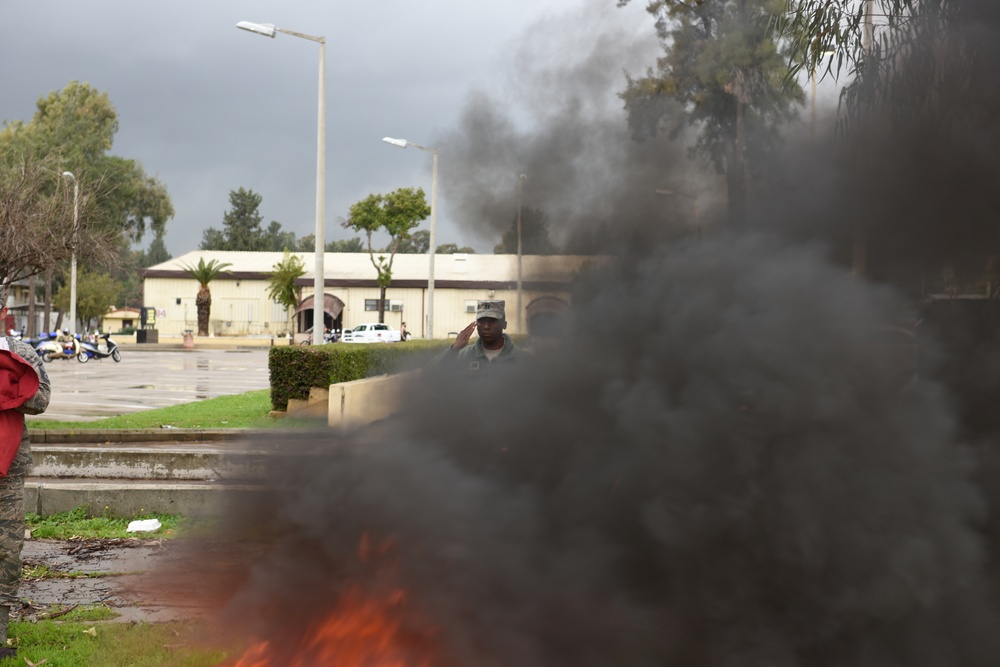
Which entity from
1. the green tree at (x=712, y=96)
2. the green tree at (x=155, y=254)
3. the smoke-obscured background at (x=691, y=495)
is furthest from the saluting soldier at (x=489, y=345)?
the green tree at (x=155, y=254)

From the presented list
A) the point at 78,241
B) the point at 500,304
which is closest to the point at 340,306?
the point at 78,241

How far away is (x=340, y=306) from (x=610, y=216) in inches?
1884

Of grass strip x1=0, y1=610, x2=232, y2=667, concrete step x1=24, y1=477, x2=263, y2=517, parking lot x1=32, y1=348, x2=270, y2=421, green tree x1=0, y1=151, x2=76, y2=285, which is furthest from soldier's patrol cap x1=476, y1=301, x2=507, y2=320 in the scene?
parking lot x1=32, y1=348, x2=270, y2=421

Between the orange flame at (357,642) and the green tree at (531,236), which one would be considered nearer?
the orange flame at (357,642)

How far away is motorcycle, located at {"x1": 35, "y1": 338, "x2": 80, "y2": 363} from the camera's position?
98.7 ft

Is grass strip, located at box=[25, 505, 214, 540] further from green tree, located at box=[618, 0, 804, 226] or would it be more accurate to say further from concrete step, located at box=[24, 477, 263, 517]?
green tree, located at box=[618, 0, 804, 226]

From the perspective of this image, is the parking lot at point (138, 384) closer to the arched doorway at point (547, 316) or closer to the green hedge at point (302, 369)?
the green hedge at point (302, 369)

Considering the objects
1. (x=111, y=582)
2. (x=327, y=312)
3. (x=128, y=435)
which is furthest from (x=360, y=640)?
(x=327, y=312)

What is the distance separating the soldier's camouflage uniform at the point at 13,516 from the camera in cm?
452

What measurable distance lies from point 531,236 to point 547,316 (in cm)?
54

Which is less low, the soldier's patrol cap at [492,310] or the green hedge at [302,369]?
the soldier's patrol cap at [492,310]

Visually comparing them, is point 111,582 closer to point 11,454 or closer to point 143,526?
point 143,526

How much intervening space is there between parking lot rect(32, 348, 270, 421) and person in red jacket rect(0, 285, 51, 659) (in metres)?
9.46

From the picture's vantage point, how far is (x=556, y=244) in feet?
16.8
